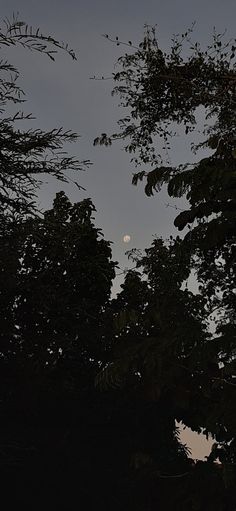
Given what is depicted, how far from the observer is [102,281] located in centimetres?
2392

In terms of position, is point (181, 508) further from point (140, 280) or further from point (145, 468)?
point (140, 280)

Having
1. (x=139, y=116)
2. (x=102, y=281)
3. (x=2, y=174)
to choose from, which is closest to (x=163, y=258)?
(x=102, y=281)

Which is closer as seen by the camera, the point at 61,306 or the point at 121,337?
the point at 121,337

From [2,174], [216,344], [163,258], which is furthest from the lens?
[163,258]

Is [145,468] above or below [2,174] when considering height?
below

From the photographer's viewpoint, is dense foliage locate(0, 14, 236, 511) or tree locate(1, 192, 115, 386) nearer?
dense foliage locate(0, 14, 236, 511)

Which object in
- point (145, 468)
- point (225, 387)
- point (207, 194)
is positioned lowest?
point (145, 468)

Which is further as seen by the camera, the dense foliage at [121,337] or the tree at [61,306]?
the tree at [61,306]

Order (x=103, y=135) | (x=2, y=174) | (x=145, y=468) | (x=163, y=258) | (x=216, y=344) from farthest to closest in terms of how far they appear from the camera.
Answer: (x=163, y=258), (x=103, y=135), (x=2, y=174), (x=145, y=468), (x=216, y=344)

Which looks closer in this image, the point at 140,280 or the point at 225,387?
the point at 225,387

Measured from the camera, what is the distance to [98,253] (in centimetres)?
2511

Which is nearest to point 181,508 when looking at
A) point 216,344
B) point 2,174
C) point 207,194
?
point 216,344

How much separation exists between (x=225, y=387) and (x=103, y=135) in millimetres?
7664

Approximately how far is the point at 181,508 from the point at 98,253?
1990cm
